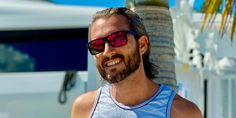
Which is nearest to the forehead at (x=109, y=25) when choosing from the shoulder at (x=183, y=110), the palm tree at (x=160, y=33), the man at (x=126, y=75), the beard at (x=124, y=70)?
the man at (x=126, y=75)

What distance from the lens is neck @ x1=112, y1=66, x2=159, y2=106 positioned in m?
2.32

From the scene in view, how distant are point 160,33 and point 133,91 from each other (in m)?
1.42

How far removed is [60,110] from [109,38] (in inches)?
57.3

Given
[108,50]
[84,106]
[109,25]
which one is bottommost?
[84,106]

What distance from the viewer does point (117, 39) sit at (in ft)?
7.42

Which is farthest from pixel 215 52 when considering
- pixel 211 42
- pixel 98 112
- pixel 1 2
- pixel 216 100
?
pixel 98 112

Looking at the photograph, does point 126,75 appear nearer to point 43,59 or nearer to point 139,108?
point 139,108

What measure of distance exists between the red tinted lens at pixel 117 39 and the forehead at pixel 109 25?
1.0 inches

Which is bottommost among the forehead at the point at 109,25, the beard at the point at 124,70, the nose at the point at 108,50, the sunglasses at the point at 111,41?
the beard at the point at 124,70

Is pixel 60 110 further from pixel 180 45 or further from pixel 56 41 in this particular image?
pixel 180 45

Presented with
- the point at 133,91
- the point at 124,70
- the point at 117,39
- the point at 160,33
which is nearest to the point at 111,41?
the point at 117,39

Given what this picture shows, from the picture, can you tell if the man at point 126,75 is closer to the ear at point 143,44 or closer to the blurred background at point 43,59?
the ear at point 143,44

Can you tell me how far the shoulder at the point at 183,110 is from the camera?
7.49ft

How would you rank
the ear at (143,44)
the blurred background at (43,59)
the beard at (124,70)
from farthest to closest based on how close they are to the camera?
the blurred background at (43,59), the ear at (143,44), the beard at (124,70)
